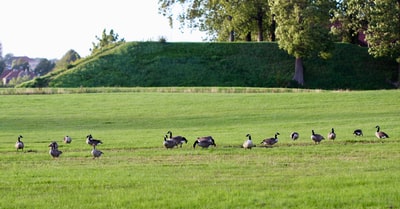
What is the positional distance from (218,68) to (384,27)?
25.2 m

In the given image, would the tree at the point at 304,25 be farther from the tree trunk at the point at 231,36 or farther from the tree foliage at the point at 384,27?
the tree trunk at the point at 231,36

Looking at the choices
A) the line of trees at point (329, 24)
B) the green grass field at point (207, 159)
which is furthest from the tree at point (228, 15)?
the green grass field at point (207, 159)

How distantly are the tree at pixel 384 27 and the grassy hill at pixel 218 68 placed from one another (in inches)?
338

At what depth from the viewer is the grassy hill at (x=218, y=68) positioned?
295ft

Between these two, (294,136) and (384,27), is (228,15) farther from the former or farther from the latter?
(294,136)

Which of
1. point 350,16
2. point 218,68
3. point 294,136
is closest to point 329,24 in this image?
point 350,16

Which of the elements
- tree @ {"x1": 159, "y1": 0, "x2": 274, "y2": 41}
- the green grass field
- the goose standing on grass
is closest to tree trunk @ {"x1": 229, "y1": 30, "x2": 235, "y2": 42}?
tree @ {"x1": 159, "y1": 0, "x2": 274, "y2": 41}

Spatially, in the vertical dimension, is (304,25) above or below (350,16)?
below

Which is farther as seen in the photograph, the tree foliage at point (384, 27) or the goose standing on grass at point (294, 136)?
the tree foliage at point (384, 27)

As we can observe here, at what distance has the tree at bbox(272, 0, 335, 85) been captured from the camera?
8362 centimetres

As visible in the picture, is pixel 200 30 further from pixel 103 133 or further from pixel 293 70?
pixel 103 133

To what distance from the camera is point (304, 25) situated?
84.0 m

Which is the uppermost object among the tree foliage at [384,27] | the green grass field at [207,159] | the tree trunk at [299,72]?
the tree foliage at [384,27]

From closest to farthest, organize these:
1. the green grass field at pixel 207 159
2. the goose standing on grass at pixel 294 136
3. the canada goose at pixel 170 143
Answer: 1. the green grass field at pixel 207 159
2. the canada goose at pixel 170 143
3. the goose standing on grass at pixel 294 136
